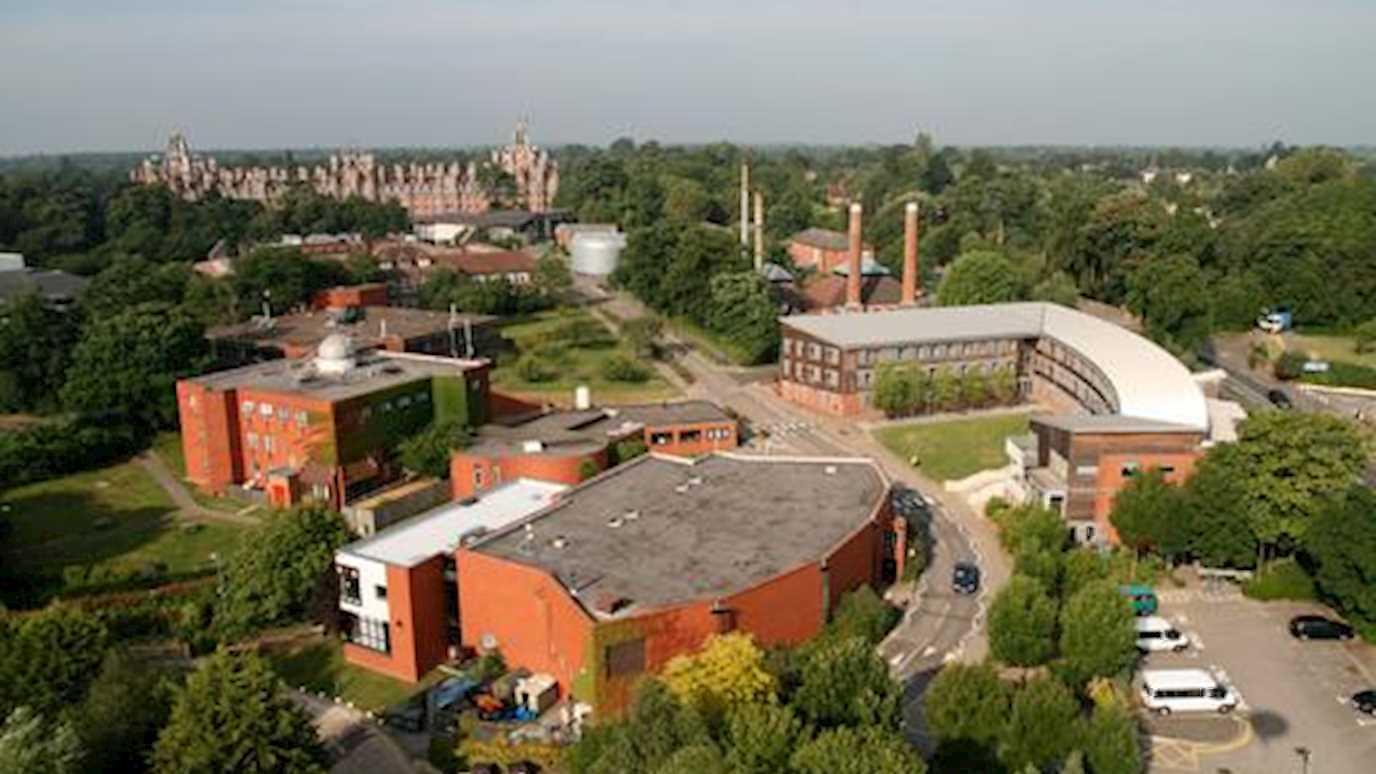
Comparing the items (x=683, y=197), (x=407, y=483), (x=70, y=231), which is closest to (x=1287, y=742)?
(x=407, y=483)

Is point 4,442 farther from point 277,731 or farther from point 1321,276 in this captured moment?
point 1321,276

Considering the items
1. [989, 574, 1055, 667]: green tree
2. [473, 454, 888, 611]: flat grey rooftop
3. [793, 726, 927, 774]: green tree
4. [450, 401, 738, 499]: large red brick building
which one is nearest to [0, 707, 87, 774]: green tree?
[473, 454, 888, 611]: flat grey rooftop

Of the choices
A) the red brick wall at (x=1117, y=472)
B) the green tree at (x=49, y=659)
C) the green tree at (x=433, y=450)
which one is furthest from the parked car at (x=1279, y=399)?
the green tree at (x=49, y=659)

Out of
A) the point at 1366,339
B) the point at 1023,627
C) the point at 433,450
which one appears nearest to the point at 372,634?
the point at 433,450

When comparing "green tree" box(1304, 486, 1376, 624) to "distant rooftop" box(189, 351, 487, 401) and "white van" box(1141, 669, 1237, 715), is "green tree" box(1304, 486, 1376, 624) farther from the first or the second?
"distant rooftop" box(189, 351, 487, 401)

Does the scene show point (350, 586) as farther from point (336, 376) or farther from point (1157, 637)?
point (1157, 637)

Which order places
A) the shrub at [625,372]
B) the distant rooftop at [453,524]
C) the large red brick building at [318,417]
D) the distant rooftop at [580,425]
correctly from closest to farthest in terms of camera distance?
the distant rooftop at [453,524] → the distant rooftop at [580,425] → the large red brick building at [318,417] → the shrub at [625,372]

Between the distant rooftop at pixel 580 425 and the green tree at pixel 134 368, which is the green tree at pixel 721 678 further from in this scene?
the green tree at pixel 134 368
